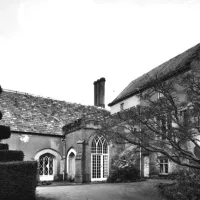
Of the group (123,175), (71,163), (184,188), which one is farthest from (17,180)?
(71,163)

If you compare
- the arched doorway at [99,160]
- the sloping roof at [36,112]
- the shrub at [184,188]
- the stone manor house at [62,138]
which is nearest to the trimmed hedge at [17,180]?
the shrub at [184,188]

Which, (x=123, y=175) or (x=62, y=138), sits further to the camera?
(x=62, y=138)

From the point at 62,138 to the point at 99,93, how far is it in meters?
10.2

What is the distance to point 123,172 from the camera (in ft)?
66.1

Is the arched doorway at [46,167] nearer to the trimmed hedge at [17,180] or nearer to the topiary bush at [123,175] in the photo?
the topiary bush at [123,175]

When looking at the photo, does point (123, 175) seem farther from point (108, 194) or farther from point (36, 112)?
point (36, 112)

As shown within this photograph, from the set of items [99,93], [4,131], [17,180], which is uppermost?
[99,93]

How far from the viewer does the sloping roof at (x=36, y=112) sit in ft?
76.1

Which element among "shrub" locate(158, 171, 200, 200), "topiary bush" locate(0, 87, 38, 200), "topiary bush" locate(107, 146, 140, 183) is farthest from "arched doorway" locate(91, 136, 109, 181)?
"topiary bush" locate(0, 87, 38, 200)

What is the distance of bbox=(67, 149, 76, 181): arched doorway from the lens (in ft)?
74.0

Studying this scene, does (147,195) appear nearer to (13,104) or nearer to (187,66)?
(187,66)

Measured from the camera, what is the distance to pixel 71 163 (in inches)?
910

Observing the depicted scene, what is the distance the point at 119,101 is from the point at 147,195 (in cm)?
1457

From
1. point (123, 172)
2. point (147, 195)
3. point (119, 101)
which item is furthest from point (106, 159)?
point (147, 195)
